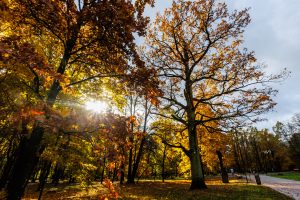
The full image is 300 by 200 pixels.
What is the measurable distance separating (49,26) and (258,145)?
268 ft

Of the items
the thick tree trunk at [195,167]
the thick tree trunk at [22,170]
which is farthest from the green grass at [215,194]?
the thick tree trunk at [22,170]

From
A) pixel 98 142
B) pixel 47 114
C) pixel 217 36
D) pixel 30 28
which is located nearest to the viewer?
pixel 47 114

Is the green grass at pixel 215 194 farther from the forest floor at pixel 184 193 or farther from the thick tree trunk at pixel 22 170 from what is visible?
the thick tree trunk at pixel 22 170

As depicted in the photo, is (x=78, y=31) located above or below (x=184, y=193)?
above

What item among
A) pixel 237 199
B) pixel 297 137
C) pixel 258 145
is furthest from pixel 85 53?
pixel 258 145

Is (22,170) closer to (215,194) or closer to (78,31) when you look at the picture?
(78,31)

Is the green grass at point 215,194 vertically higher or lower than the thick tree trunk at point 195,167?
lower

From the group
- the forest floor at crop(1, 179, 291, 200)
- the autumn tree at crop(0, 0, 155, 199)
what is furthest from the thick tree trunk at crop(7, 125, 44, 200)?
the forest floor at crop(1, 179, 291, 200)

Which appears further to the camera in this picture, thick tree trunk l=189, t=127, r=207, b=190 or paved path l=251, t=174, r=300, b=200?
thick tree trunk l=189, t=127, r=207, b=190

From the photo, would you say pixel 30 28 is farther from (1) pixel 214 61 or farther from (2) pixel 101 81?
(1) pixel 214 61

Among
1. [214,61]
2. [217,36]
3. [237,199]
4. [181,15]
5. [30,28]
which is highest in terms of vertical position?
[181,15]

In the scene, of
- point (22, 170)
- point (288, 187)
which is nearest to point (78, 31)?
point (22, 170)

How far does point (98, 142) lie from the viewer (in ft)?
15.1

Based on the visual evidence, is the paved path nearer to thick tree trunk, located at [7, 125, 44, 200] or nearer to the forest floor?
the forest floor
